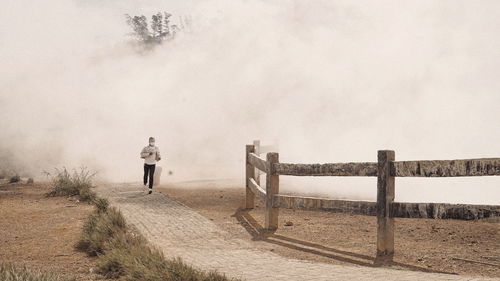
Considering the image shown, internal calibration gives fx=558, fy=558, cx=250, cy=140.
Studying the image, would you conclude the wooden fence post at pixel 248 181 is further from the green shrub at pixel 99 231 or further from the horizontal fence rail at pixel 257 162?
the green shrub at pixel 99 231

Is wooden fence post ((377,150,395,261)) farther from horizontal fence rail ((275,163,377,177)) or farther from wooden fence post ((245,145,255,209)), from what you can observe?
wooden fence post ((245,145,255,209))

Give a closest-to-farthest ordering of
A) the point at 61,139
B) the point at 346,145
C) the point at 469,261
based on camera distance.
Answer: the point at 469,261
the point at 346,145
the point at 61,139

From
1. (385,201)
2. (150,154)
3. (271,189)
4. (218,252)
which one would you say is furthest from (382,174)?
(150,154)

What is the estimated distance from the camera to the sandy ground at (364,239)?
7906mm

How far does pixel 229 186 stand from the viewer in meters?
19.1

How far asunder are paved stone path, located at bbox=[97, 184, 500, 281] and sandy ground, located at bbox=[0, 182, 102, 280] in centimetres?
115

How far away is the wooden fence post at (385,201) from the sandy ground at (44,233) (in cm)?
400

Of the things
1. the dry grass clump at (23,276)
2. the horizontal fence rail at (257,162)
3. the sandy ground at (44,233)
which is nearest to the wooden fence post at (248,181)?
the horizontal fence rail at (257,162)

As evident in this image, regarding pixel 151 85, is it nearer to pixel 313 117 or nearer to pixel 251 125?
pixel 251 125

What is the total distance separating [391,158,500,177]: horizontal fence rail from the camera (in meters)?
6.90

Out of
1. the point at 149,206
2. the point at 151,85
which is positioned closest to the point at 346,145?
the point at 149,206

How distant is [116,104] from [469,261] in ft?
121

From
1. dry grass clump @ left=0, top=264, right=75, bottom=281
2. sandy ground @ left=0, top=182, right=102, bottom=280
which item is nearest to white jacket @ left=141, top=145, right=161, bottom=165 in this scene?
sandy ground @ left=0, top=182, right=102, bottom=280

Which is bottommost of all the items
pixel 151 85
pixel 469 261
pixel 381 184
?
→ pixel 469 261
